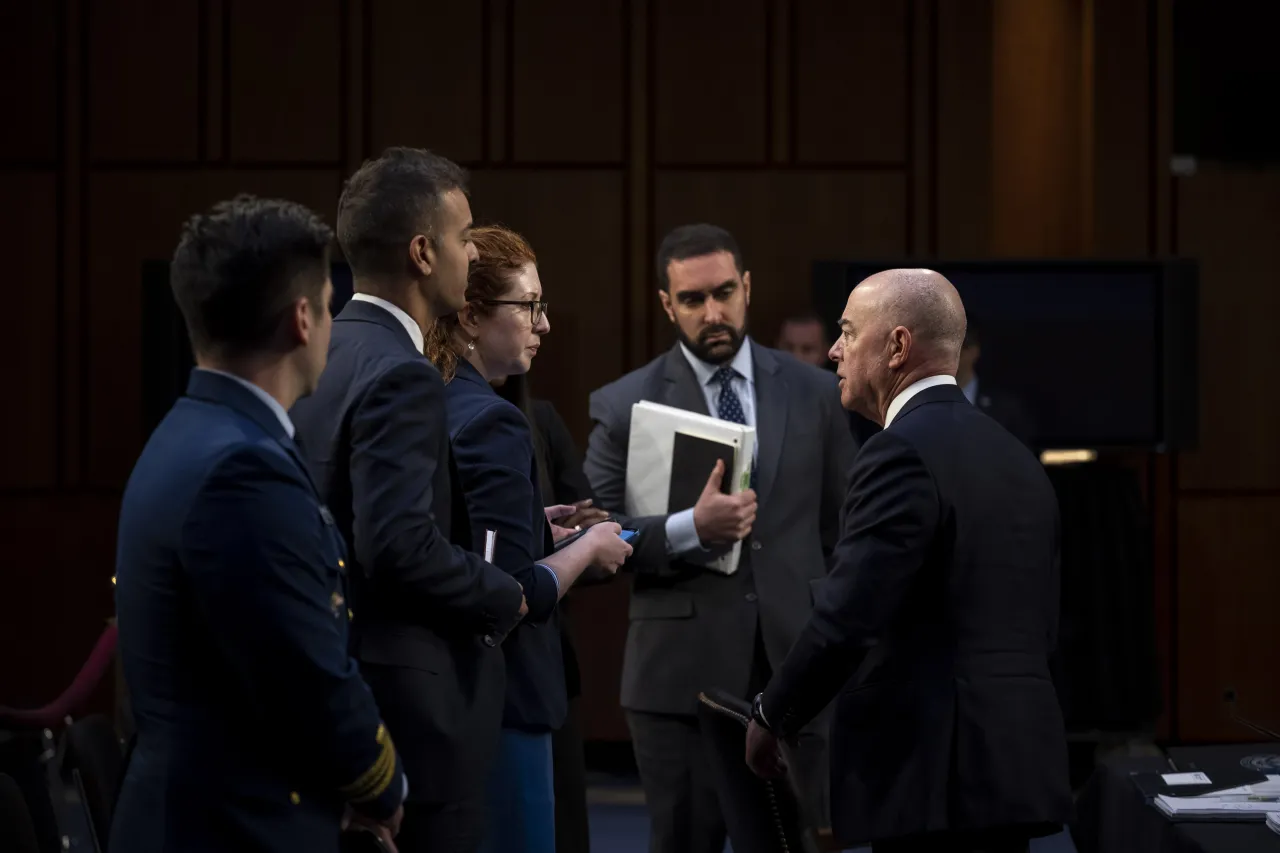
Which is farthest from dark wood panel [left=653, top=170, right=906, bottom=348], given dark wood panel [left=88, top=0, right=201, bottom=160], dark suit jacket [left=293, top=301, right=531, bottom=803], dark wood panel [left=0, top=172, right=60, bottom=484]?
dark suit jacket [left=293, top=301, right=531, bottom=803]

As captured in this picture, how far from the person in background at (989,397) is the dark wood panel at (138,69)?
121 inches

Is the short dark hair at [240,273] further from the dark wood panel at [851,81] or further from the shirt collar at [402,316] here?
the dark wood panel at [851,81]

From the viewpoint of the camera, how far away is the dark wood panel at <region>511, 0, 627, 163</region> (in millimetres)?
6168

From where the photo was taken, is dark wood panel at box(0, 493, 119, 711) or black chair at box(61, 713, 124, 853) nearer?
black chair at box(61, 713, 124, 853)

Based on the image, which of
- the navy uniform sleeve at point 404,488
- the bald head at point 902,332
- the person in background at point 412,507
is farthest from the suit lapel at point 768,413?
the navy uniform sleeve at point 404,488

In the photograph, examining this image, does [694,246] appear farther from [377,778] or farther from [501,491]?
[377,778]

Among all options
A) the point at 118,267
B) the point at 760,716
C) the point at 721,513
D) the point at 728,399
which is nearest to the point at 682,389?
the point at 728,399

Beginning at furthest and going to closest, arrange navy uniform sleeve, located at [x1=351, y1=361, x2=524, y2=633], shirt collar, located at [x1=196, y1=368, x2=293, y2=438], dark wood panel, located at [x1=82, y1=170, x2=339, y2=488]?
dark wood panel, located at [x1=82, y1=170, x2=339, y2=488]
navy uniform sleeve, located at [x1=351, y1=361, x2=524, y2=633]
shirt collar, located at [x1=196, y1=368, x2=293, y2=438]

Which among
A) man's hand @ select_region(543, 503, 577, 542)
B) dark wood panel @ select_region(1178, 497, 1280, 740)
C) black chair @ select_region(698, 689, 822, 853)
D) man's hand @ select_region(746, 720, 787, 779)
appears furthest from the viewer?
dark wood panel @ select_region(1178, 497, 1280, 740)

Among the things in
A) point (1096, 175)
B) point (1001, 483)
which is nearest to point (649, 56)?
point (1096, 175)

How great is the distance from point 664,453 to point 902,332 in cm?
104

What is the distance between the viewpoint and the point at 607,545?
8.18 ft

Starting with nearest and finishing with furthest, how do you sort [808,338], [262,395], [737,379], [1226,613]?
[262,395]
[737,379]
[808,338]
[1226,613]

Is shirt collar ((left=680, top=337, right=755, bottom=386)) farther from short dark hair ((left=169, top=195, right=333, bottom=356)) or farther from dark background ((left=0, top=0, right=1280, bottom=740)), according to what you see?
dark background ((left=0, top=0, right=1280, bottom=740))
